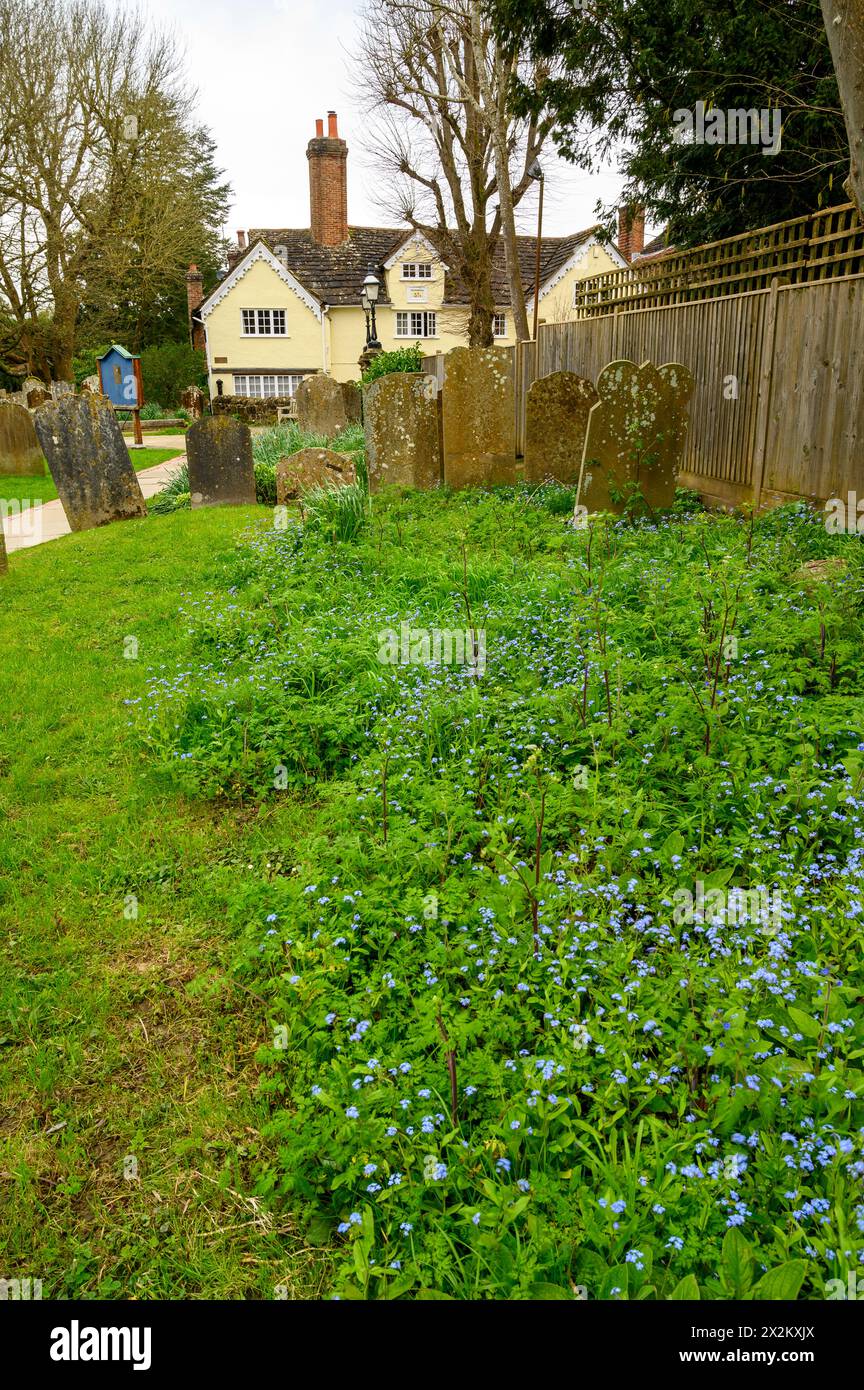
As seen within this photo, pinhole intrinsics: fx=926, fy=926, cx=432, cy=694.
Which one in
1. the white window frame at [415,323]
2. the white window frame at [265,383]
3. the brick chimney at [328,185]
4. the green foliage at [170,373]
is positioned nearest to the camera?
the brick chimney at [328,185]

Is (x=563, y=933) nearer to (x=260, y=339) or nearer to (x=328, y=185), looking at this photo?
(x=260, y=339)

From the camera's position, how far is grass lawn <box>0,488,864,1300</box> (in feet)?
6.69

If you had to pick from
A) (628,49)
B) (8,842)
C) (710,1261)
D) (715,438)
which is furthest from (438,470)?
(710,1261)

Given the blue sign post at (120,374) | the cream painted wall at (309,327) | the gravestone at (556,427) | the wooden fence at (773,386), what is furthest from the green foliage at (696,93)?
the cream painted wall at (309,327)

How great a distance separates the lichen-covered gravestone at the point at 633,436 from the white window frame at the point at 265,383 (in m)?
32.5

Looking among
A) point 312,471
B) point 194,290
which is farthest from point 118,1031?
point 194,290

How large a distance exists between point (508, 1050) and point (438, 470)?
8718mm

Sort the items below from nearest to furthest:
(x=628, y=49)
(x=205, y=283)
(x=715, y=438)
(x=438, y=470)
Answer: (x=715, y=438), (x=438, y=470), (x=628, y=49), (x=205, y=283)

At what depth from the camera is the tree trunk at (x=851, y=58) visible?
4.94 meters

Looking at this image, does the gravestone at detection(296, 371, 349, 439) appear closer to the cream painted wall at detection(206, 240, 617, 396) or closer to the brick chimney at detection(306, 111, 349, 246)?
the cream painted wall at detection(206, 240, 617, 396)

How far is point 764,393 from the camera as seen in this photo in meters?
8.49

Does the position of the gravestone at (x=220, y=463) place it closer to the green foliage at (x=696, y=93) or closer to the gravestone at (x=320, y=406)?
the gravestone at (x=320, y=406)

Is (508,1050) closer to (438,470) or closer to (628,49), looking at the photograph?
(438,470)
